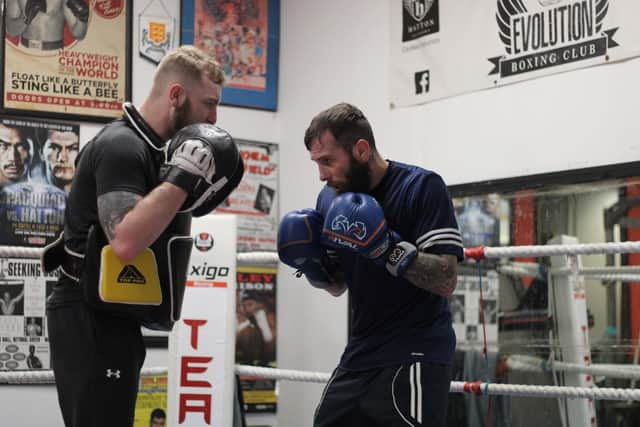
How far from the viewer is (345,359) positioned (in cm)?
218

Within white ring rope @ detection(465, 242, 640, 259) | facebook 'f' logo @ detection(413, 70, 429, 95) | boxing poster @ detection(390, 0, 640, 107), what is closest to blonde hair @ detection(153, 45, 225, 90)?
white ring rope @ detection(465, 242, 640, 259)

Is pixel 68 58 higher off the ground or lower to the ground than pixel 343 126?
higher

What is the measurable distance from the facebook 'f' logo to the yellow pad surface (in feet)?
8.72

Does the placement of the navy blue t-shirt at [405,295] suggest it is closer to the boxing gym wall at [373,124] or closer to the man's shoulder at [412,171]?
the man's shoulder at [412,171]

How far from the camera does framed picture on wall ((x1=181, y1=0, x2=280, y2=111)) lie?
495 centimetres

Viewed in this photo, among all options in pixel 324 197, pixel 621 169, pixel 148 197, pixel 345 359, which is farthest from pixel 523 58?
pixel 148 197

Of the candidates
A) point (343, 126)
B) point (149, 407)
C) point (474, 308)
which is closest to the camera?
point (343, 126)

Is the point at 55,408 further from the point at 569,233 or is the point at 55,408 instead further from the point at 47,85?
the point at 569,233

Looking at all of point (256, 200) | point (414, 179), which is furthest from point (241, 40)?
point (414, 179)

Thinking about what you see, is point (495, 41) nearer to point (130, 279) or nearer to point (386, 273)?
point (386, 273)

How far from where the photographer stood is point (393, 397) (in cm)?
204

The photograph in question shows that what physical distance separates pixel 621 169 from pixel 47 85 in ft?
8.86

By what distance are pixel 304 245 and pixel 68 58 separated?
2.77 m

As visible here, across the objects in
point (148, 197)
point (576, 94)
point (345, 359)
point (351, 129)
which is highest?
point (576, 94)
